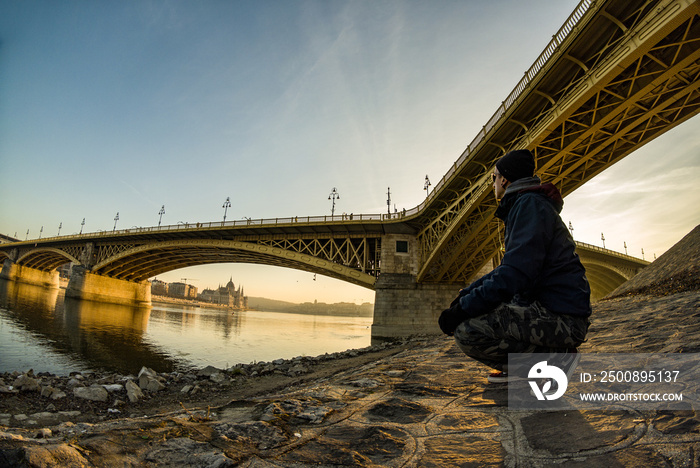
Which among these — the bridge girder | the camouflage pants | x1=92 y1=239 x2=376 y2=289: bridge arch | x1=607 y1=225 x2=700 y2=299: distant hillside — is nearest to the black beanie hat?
the camouflage pants

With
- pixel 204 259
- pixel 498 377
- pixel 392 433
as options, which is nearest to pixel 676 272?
pixel 498 377

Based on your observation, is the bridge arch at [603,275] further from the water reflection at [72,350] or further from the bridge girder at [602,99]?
the water reflection at [72,350]

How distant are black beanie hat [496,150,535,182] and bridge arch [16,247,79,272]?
61.8 metres

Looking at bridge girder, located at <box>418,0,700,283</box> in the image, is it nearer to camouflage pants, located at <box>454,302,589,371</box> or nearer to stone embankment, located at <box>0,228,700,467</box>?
stone embankment, located at <box>0,228,700,467</box>

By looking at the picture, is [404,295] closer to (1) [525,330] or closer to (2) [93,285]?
(1) [525,330]

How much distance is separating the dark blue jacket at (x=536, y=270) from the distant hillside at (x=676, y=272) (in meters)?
6.13

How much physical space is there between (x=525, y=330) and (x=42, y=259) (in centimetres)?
7665

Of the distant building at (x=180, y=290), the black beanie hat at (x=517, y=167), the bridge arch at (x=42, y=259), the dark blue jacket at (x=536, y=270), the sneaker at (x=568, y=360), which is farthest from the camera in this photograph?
the distant building at (x=180, y=290)

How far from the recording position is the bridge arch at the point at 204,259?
2605cm

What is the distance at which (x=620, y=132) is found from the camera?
484 inches

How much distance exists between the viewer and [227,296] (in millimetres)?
154375

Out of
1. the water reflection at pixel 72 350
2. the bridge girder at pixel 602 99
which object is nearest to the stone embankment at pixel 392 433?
the water reflection at pixel 72 350

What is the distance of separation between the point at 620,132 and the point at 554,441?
15009mm

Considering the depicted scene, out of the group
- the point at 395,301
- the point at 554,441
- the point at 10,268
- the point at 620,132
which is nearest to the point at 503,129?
the point at 620,132
